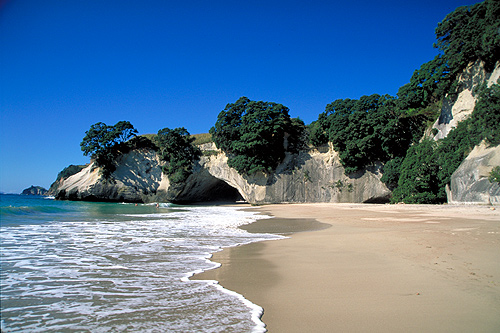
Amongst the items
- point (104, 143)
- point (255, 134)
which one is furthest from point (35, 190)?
point (255, 134)

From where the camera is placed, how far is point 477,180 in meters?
16.7

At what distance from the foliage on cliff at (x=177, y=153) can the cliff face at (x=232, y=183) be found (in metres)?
1.16

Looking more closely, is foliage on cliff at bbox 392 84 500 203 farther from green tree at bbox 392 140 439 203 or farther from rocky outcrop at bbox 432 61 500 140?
rocky outcrop at bbox 432 61 500 140

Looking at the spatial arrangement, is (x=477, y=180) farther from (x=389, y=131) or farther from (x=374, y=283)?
(x=374, y=283)

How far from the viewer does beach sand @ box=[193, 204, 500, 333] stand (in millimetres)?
2756

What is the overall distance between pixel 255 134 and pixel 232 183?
26.0 feet

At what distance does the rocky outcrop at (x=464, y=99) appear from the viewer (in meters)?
20.1

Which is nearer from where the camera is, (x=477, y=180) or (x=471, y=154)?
(x=477, y=180)

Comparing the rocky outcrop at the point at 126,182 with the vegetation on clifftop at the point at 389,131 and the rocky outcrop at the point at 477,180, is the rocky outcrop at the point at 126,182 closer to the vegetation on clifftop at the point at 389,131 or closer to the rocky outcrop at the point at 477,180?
the vegetation on clifftop at the point at 389,131

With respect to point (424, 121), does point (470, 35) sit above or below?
above

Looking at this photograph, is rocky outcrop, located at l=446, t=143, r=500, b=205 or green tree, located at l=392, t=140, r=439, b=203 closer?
rocky outcrop, located at l=446, t=143, r=500, b=205

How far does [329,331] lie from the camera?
2600 mm

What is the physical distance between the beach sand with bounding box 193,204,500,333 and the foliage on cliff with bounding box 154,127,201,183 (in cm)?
2987

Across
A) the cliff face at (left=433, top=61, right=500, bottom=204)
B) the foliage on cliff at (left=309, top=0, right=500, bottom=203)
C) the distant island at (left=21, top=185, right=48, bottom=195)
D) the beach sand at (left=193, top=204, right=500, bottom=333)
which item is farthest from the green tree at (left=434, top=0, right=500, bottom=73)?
the distant island at (left=21, top=185, right=48, bottom=195)
